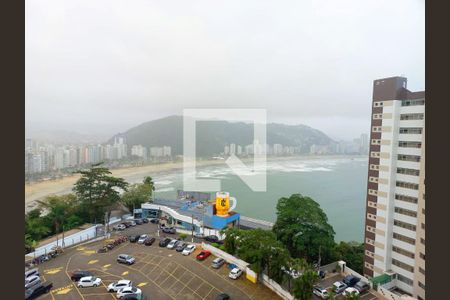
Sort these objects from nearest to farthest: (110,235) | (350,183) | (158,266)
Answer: (158,266) < (110,235) < (350,183)

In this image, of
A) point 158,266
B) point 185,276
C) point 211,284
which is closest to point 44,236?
point 158,266

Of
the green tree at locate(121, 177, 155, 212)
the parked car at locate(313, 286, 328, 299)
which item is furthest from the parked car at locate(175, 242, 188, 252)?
the green tree at locate(121, 177, 155, 212)

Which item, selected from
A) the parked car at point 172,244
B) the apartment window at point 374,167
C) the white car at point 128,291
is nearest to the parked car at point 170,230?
the parked car at point 172,244

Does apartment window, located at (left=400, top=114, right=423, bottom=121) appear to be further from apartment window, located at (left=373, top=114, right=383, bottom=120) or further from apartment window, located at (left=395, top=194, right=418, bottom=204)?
apartment window, located at (left=395, top=194, right=418, bottom=204)

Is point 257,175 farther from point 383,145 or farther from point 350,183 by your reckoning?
point 383,145

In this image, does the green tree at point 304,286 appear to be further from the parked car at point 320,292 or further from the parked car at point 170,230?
the parked car at point 170,230
